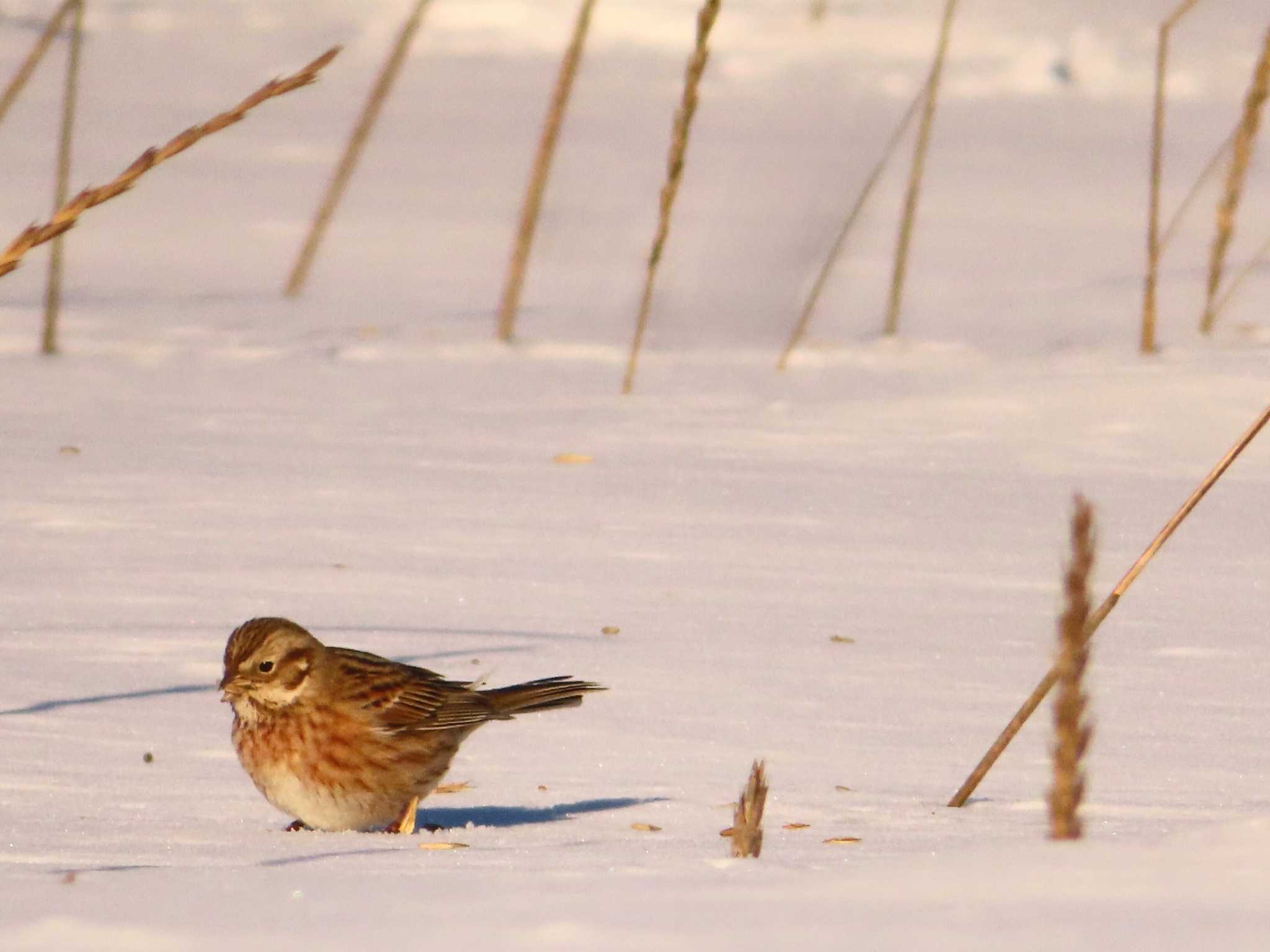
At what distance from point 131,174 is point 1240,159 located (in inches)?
243

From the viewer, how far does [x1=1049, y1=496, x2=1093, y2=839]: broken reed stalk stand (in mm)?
1688

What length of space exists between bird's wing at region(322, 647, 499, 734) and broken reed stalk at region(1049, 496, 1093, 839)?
5.70ft

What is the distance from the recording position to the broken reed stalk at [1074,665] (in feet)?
5.54

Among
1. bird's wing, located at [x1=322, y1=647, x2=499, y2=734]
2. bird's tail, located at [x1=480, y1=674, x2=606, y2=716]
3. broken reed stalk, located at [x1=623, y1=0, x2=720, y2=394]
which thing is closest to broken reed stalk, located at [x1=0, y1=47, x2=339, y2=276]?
bird's wing, located at [x1=322, y1=647, x2=499, y2=734]

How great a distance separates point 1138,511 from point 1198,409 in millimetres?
1231

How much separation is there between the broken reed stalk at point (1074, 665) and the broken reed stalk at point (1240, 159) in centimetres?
522

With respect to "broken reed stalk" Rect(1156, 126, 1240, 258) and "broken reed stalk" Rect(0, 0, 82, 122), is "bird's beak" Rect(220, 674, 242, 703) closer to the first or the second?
"broken reed stalk" Rect(0, 0, 82, 122)

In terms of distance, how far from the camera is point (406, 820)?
336cm

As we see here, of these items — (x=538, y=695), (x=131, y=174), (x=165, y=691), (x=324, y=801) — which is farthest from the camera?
(x=165, y=691)

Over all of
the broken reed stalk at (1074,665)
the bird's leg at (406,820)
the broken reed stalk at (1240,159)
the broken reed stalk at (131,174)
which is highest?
the broken reed stalk at (131,174)

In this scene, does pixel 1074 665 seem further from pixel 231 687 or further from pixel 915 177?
pixel 915 177

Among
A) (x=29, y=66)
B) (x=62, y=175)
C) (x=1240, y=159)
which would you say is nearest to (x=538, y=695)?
(x=29, y=66)

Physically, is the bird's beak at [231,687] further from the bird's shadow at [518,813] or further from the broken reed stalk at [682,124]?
the broken reed stalk at [682,124]

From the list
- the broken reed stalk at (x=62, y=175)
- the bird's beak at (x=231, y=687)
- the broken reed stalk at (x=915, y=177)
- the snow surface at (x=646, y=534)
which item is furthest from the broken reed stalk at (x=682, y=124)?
the bird's beak at (x=231, y=687)
